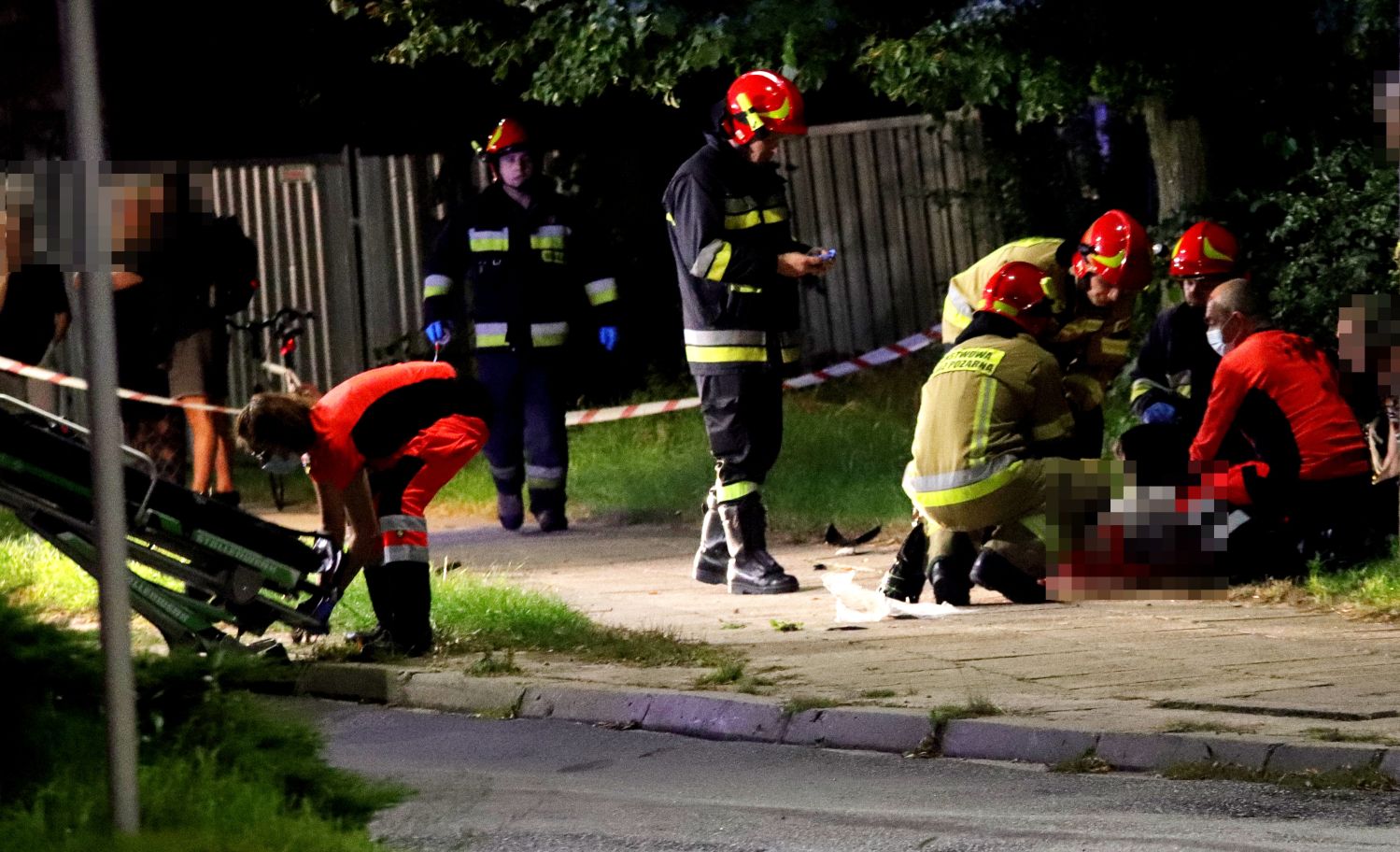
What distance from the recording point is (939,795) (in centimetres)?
643

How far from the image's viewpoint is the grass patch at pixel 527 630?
8.57 metres

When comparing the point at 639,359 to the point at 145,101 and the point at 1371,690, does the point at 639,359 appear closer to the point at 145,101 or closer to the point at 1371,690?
the point at 145,101

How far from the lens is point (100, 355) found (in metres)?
4.02

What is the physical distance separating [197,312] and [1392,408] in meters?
6.37

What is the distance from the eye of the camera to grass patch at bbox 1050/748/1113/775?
667cm

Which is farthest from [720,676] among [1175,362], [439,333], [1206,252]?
[439,333]

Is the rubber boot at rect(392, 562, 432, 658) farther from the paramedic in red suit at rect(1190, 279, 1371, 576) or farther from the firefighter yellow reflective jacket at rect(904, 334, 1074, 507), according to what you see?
the paramedic in red suit at rect(1190, 279, 1371, 576)

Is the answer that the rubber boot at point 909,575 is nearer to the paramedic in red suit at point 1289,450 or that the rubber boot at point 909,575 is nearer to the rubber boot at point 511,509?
the paramedic in red suit at point 1289,450

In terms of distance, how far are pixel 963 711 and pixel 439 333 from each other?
6002 mm

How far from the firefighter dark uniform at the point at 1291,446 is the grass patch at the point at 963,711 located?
2997mm

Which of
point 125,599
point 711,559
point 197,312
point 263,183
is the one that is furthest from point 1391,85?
point 263,183

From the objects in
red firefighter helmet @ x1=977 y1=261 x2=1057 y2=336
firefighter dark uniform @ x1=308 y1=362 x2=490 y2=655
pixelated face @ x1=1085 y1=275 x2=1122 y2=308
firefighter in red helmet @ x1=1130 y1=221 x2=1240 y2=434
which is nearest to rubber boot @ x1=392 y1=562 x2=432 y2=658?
firefighter dark uniform @ x1=308 y1=362 x2=490 y2=655

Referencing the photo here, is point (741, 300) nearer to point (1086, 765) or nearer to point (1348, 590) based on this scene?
point (1348, 590)

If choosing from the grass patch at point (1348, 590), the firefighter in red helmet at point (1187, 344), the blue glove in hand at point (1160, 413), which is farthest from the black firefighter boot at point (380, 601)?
the blue glove in hand at point (1160, 413)
